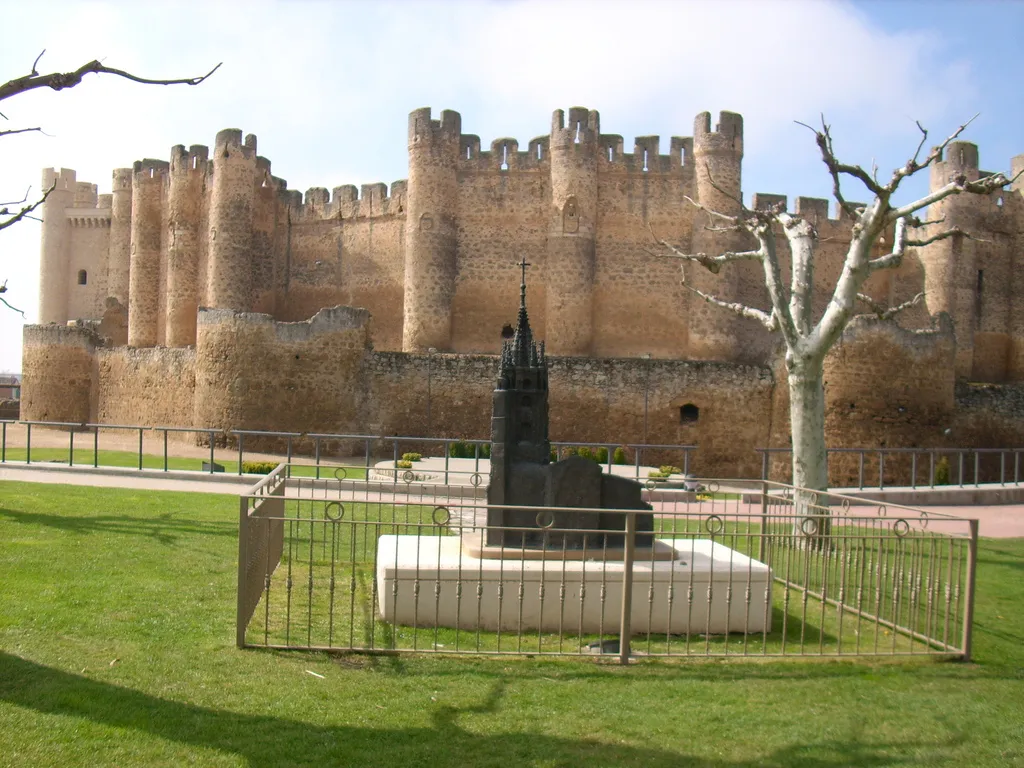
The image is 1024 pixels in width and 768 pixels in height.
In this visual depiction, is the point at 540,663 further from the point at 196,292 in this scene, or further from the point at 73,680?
the point at 196,292

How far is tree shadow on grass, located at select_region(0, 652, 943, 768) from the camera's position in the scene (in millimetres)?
5562

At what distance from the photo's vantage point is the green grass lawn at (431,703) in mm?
5656

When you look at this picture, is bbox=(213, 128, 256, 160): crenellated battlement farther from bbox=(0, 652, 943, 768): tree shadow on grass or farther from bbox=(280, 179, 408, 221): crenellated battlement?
bbox=(0, 652, 943, 768): tree shadow on grass

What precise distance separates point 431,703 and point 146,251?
119ft

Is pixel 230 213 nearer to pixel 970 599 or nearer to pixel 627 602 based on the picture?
pixel 627 602

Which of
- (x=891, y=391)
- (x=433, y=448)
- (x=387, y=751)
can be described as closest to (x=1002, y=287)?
(x=891, y=391)

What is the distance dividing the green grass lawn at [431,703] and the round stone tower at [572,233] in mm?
22481

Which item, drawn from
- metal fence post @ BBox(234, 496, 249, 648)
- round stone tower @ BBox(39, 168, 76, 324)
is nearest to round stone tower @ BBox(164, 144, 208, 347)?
round stone tower @ BBox(39, 168, 76, 324)

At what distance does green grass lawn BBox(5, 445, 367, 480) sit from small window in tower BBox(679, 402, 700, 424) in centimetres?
959

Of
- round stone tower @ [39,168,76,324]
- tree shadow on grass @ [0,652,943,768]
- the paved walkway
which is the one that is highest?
round stone tower @ [39,168,76,324]

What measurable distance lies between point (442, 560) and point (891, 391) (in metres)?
18.6

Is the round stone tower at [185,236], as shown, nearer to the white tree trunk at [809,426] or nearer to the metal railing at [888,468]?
the metal railing at [888,468]

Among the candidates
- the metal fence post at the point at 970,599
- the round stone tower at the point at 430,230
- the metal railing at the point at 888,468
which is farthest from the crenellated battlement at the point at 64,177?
the metal fence post at the point at 970,599

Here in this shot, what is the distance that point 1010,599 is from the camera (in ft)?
33.9
